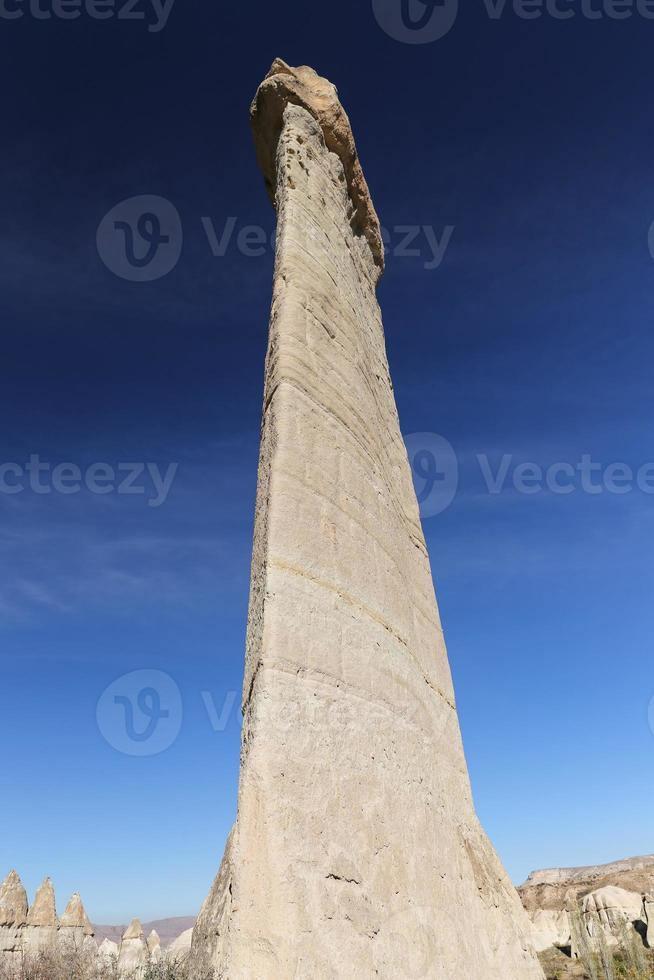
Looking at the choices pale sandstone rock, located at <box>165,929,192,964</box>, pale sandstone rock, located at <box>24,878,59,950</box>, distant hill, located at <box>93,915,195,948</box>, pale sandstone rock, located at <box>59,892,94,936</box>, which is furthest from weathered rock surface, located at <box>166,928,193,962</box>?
distant hill, located at <box>93,915,195,948</box>

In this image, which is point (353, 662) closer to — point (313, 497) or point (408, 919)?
point (313, 497)

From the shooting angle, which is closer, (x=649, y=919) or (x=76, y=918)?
(x=76, y=918)

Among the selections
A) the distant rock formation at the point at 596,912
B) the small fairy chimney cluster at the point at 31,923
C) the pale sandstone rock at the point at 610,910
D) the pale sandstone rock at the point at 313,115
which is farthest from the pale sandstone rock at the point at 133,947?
the pale sandstone rock at the point at 313,115

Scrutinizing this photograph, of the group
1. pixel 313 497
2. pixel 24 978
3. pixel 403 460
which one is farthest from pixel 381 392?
pixel 24 978

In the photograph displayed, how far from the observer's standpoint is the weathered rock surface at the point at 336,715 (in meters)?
2.35

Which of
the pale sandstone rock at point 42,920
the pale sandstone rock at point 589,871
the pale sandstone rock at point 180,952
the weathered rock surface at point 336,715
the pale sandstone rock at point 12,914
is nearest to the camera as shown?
the weathered rock surface at point 336,715

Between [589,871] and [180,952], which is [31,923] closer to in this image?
[180,952]

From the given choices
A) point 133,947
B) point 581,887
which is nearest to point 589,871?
point 581,887

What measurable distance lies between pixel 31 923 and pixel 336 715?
23.7m

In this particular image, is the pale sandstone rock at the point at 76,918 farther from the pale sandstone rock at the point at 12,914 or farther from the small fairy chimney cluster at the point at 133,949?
the pale sandstone rock at the point at 12,914

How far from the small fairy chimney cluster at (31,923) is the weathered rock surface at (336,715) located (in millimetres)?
21166

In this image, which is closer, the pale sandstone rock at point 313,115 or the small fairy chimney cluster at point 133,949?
the pale sandstone rock at point 313,115

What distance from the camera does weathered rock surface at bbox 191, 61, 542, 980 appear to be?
235 centimetres

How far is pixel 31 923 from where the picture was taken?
20453mm
